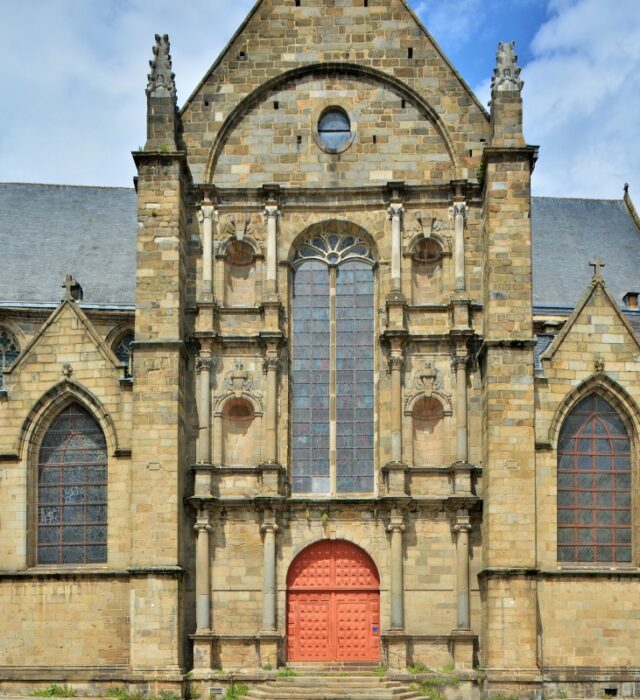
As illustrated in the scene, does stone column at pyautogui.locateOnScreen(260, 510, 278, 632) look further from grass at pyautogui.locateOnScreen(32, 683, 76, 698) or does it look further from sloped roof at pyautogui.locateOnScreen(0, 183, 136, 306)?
sloped roof at pyautogui.locateOnScreen(0, 183, 136, 306)

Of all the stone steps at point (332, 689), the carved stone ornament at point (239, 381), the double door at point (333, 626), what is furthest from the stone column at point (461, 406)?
the stone steps at point (332, 689)

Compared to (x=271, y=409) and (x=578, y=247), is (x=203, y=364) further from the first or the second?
(x=578, y=247)

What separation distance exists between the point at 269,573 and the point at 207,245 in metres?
7.01

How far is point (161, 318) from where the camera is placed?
25.7 metres

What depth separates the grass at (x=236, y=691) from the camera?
967 inches

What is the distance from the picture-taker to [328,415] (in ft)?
87.0

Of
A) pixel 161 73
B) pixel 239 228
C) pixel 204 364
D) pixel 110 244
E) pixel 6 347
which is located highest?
pixel 161 73

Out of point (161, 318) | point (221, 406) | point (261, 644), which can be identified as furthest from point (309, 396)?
point (261, 644)

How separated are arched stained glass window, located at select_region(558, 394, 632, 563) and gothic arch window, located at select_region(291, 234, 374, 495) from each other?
403 centimetres

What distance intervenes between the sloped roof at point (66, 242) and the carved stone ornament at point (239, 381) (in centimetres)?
846

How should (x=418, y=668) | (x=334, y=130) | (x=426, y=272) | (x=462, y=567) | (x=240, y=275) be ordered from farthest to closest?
(x=334, y=130), (x=240, y=275), (x=426, y=272), (x=462, y=567), (x=418, y=668)

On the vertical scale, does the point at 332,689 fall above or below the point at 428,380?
below

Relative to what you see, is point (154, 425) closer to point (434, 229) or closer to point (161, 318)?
point (161, 318)

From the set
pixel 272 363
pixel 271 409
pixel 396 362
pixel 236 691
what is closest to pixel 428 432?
pixel 396 362
